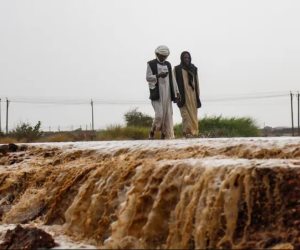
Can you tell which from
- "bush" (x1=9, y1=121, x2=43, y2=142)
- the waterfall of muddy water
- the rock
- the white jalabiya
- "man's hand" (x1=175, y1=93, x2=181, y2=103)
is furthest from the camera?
"bush" (x1=9, y1=121, x2=43, y2=142)

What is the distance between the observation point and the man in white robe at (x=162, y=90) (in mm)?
11891

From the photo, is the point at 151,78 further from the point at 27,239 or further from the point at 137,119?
the point at 137,119

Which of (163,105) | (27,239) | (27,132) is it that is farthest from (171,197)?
(27,132)

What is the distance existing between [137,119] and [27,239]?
70.2ft

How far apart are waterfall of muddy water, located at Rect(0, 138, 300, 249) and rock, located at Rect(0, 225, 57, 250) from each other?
305mm

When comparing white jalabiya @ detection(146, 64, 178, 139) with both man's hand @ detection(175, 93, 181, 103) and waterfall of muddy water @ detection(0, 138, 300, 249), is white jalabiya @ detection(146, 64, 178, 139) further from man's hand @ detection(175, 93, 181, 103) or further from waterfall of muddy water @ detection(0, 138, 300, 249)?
waterfall of muddy water @ detection(0, 138, 300, 249)

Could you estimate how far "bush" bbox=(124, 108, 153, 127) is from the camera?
27142 millimetres

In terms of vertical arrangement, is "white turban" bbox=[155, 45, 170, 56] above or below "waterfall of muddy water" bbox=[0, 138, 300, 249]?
above

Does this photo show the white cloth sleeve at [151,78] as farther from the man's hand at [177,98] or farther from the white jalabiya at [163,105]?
the man's hand at [177,98]

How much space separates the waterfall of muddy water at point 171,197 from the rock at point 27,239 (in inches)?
12.0

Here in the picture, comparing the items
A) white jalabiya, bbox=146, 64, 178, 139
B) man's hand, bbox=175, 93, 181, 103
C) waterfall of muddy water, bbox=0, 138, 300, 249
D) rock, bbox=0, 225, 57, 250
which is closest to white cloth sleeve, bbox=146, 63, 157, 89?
white jalabiya, bbox=146, 64, 178, 139

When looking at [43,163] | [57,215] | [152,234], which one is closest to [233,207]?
[152,234]

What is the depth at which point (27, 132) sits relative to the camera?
23531mm

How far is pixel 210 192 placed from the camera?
608 centimetres
